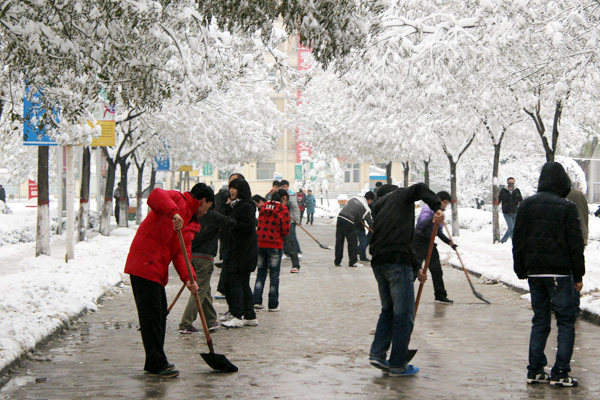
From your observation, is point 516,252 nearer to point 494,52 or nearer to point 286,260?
point 494,52

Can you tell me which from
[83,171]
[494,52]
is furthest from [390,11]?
[83,171]

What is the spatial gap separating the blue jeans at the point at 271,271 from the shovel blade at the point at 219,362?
14.8ft

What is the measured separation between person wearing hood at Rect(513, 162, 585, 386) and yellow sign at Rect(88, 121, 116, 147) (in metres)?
14.5

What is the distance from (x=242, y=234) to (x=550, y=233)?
4.33m

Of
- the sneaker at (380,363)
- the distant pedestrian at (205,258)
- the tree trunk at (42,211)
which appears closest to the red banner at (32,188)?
the tree trunk at (42,211)

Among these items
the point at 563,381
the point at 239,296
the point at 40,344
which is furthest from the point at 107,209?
the point at 563,381

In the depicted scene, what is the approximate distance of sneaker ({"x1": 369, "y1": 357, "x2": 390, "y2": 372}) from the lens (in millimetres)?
7617

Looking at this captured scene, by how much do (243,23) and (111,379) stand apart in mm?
3372

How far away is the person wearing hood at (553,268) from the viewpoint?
279 inches

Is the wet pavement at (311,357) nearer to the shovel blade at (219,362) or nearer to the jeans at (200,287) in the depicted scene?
the shovel blade at (219,362)

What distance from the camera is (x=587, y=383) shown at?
7207mm

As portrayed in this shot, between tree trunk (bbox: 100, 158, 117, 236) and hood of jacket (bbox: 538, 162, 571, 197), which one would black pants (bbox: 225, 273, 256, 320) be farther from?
tree trunk (bbox: 100, 158, 117, 236)

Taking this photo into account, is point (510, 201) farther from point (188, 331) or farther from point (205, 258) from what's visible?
point (188, 331)

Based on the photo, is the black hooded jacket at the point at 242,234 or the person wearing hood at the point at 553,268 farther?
the black hooded jacket at the point at 242,234
